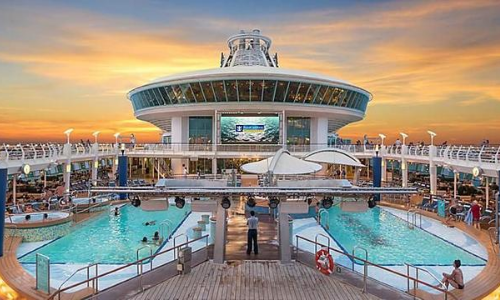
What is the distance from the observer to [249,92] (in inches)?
1181

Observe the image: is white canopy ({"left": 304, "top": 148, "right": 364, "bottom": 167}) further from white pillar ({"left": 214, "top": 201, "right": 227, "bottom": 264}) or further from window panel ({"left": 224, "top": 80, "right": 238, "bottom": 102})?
window panel ({"left": 224, "top": 80, "right": 238, "bottom": 102})

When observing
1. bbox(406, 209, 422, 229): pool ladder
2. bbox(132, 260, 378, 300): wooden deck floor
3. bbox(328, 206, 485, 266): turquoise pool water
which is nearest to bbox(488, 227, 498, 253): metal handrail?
bbox(328, 206, 485, 266): turquoise pool water

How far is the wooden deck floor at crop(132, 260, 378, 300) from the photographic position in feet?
25.4

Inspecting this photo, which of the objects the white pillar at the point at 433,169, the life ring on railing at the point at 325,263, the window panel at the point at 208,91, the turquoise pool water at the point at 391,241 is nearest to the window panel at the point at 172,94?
the window panel at the point at 208,91

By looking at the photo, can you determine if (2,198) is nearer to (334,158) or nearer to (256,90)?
(334,158)

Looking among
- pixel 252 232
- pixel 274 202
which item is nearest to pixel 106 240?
pixel 252 232

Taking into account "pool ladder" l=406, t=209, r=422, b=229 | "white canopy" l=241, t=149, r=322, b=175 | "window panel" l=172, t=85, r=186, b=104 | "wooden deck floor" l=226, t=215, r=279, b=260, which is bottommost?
"pool ladder" l=406, t=209, r=422, b=229

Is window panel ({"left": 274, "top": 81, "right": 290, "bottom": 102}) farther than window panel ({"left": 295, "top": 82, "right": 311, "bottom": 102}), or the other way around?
window panel ({"left": 295, "top": 82, "right": 311, "bottom": 102})

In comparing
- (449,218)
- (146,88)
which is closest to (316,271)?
(449,218)

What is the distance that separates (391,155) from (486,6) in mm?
11138

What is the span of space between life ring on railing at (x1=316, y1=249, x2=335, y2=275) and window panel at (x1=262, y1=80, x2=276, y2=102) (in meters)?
21.9

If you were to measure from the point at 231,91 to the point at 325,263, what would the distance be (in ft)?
74.4

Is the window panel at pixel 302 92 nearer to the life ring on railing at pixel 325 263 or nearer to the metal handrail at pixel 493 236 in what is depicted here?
the metal handrail at pixel 493 236

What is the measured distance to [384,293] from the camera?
25.7ft
